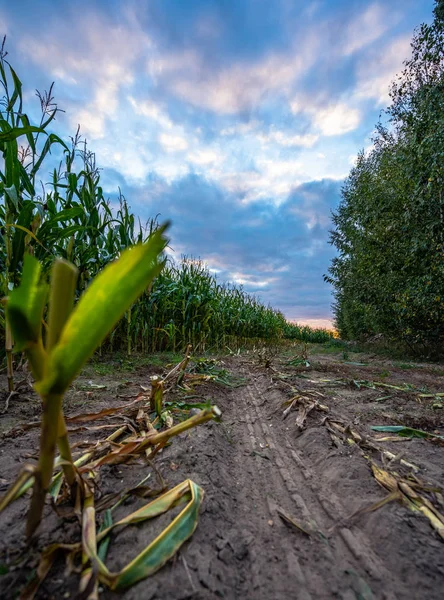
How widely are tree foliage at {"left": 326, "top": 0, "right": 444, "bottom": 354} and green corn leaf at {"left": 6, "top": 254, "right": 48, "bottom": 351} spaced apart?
24.7ft

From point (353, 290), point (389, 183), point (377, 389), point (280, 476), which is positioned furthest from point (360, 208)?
point (280, 476)

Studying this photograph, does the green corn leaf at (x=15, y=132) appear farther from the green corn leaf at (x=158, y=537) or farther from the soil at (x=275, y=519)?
the green corn leaf at (x=158, y=537)

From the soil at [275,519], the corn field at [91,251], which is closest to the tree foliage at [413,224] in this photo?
the corn field at [91,251]

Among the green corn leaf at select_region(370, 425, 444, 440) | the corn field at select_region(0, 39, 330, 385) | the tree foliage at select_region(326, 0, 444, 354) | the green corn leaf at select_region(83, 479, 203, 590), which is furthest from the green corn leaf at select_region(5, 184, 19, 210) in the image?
the tree foliage at select_region(326, 0, 444, 354)

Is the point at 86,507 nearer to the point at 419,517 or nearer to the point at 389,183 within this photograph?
the point at 419,517

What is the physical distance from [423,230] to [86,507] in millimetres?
8757

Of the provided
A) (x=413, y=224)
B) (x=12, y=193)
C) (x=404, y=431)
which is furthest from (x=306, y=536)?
(x=413, y=224)

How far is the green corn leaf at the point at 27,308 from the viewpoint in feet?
1.47

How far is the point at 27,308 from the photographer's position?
1.53 feet

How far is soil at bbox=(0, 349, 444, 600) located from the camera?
0.61m

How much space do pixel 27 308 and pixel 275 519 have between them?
92 centimetres

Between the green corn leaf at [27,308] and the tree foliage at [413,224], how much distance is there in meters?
7.53

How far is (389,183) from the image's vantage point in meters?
8.90

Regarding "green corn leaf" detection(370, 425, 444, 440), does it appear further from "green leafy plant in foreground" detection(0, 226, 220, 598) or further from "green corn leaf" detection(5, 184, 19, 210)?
"green corn leaf" detection(5, 184, 19, 210)
